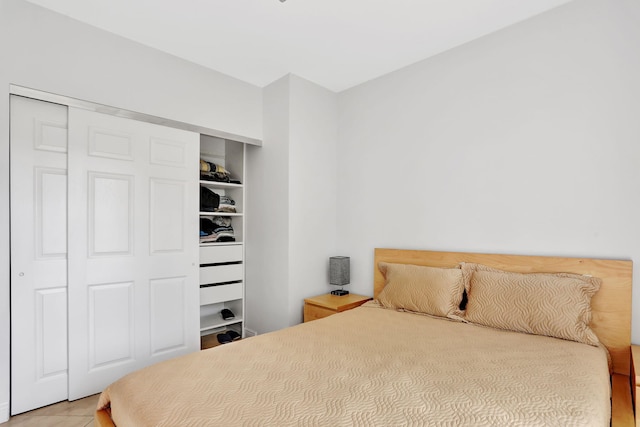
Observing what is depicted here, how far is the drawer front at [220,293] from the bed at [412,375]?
→ 4.51 feet

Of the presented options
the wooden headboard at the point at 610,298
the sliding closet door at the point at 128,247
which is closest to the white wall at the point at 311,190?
the sliding closet door at the point at 128,247

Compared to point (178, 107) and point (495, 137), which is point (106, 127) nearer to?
point (178, 107)

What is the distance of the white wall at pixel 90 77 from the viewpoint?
202 centimetres

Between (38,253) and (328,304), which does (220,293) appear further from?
(38,253)

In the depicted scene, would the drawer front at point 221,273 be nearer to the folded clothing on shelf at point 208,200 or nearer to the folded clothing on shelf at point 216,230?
the folded clothing on shelf at point 216,230

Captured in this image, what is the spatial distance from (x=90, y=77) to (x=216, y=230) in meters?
1.63

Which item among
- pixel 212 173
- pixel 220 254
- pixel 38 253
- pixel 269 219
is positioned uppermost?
pixel 212 173

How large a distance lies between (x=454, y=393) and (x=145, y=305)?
2288mm

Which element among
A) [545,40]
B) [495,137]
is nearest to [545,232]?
[495,137]

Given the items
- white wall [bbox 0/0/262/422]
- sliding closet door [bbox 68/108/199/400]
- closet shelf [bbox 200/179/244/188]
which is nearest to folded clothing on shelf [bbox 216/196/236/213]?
closet shelf [bbox 200/179/244/188]

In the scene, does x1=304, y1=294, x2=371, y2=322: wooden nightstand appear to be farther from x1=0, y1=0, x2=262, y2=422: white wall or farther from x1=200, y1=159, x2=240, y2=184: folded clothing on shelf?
x1=0, y1=0, x2=262, y2=422: white wall

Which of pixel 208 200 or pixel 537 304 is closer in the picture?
pixel 537 304

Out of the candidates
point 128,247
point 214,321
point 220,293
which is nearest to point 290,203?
point 220,293

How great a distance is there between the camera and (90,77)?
2.34 metres
